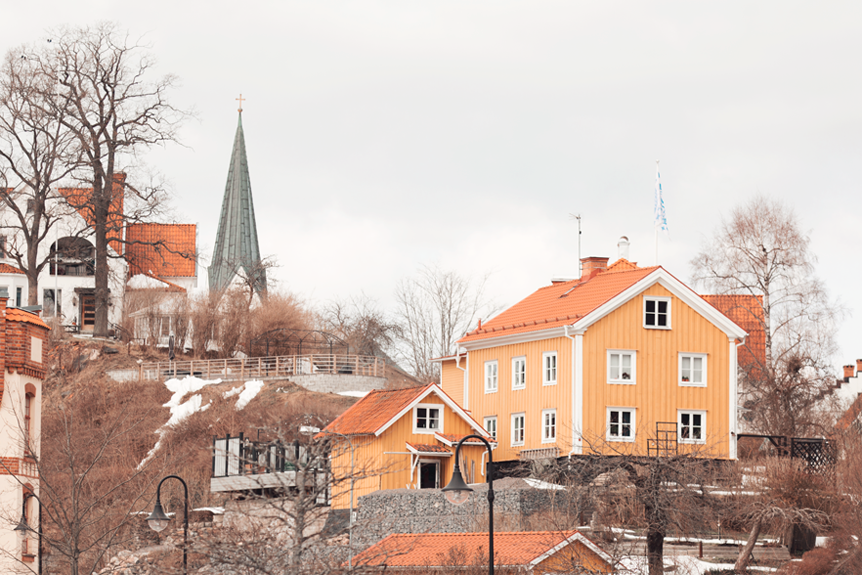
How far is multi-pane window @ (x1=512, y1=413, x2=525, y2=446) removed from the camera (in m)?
41.2

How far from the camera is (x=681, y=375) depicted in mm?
39938

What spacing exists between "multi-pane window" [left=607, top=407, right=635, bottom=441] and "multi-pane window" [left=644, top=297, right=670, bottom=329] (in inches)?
120

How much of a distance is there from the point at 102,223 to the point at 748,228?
30.6 m

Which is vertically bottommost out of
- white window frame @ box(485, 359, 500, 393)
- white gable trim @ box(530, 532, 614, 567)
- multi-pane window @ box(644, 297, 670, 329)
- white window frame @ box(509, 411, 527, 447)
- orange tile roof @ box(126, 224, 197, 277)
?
white gable trim @ box(530, 532, 614, 567)

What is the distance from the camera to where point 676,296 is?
40.2 metres

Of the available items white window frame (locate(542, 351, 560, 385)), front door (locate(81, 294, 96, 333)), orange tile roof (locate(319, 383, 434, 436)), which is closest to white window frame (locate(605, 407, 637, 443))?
white window frame (locate(542, 351, 560, 385))

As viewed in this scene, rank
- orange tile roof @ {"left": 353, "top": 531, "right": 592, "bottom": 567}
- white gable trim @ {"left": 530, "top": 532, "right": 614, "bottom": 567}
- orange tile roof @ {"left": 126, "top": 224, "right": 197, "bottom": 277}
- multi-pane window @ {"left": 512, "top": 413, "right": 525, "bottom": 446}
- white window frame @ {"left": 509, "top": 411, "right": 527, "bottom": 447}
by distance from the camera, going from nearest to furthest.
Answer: white gable trim @ {"left": 530, "top": 532, "right": 614, "bottom": 567}
orange tile roof @ {"left": 353, "top": 531, "right": 592, "bottom": 567}
white window frame @ {"left": 509, "top": 411, "right": 527, "bottom": 447}
multi-pane window @ {"left": 512, "top": 413, "right": 525, "bottom": 446}
orange tile roof @ {"left": 126, "top": 224, "right": 197, "bottom": 277}

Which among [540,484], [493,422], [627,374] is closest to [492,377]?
[493,422]

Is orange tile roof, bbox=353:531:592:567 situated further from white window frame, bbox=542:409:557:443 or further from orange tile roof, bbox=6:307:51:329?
orange tile roof, bbox=6:307:51:329

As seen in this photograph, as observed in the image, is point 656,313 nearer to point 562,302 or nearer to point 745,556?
point 562,302

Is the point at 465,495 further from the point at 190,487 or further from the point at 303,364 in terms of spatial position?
the point at 303,364

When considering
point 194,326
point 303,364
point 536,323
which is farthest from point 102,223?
point 536,323

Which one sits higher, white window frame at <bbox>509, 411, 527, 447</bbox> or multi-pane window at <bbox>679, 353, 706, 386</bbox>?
multi-pane window at <bbox>679, 353, 706, 386</bbox>

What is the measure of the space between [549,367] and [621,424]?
314 cm
